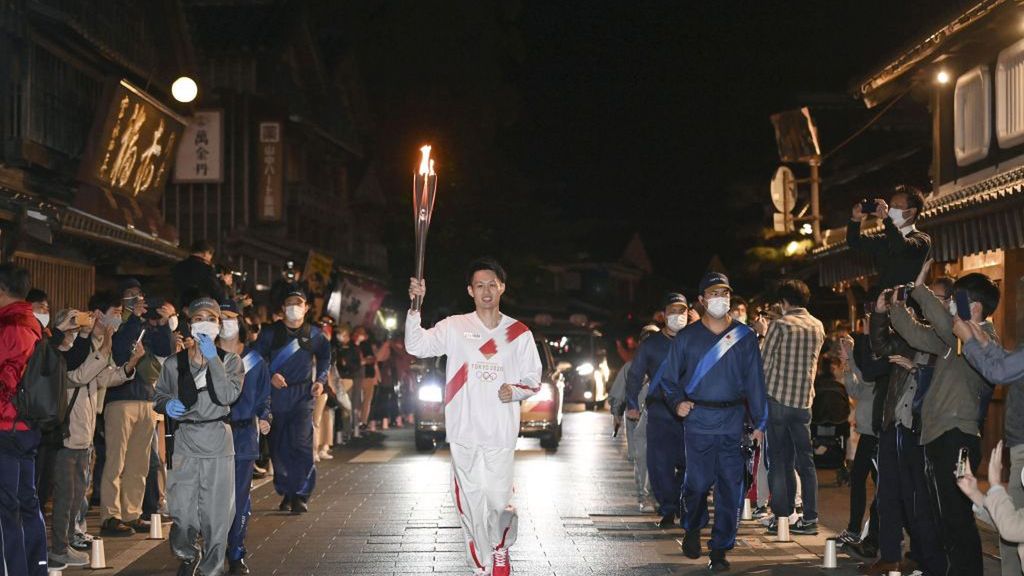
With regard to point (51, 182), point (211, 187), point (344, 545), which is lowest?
point (344, 545)

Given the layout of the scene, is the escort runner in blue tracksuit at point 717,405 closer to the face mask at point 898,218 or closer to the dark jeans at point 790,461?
the dark jeans at point 790,461

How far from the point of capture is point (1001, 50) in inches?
693

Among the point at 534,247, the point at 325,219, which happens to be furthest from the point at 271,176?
the point at 534,247

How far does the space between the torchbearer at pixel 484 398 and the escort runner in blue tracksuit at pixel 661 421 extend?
3.53 metres

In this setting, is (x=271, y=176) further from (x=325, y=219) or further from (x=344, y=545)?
(x=344, y=545)

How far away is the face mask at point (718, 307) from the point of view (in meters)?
10.8

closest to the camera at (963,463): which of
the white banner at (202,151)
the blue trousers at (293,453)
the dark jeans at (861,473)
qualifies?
the dark jeans at (861,473)

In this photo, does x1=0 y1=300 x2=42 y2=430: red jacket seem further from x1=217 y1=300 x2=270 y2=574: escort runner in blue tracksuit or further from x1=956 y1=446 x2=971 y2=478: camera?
x1=956 y1=446 x2=971 y2=478: camera

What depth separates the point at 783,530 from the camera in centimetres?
1203

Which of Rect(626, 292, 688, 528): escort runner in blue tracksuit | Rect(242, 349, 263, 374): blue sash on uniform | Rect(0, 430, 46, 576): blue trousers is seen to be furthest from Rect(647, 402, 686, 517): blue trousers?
Rect(0, 430, 46, 576): blue trousers

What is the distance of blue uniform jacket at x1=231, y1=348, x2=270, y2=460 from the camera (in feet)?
34.7

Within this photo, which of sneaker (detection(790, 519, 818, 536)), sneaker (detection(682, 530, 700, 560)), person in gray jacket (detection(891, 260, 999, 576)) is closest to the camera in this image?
person in gray jacket (detection(891, 260, 999, 576))

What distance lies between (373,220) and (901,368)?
4240 centimetres

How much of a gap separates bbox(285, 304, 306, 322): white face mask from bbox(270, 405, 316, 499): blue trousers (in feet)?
3.09
